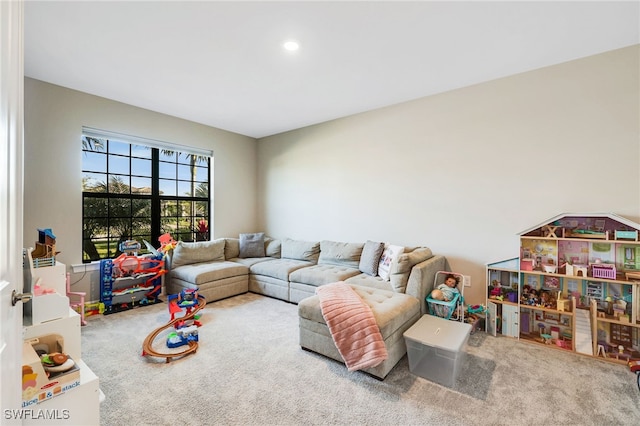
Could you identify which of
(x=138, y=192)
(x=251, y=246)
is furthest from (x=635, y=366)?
(x=138, y=192)

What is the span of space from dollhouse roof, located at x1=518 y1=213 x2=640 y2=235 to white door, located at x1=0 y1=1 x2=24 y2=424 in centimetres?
348

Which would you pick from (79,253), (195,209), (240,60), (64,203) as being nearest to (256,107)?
(240,60)

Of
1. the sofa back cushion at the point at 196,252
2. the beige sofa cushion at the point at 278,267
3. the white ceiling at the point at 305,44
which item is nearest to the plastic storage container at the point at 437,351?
the beige sofa cushion at the point at 278,267

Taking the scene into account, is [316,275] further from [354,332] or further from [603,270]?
[603,270]

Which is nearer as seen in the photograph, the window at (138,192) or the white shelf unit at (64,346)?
the white shelf unit at (64,346)

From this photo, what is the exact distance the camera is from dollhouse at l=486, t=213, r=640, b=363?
2.37 meters

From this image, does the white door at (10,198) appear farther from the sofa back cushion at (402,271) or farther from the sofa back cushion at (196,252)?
the sofa back cushion at (196,252)

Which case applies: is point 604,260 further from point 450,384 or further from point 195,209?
point 195,209

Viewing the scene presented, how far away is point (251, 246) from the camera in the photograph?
15.4ft

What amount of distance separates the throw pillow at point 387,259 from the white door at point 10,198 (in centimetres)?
282

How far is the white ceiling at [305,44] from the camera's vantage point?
199 cm

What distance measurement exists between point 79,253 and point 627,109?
5.81m

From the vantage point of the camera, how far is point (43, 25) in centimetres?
214

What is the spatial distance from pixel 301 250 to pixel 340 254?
28.0 inches
